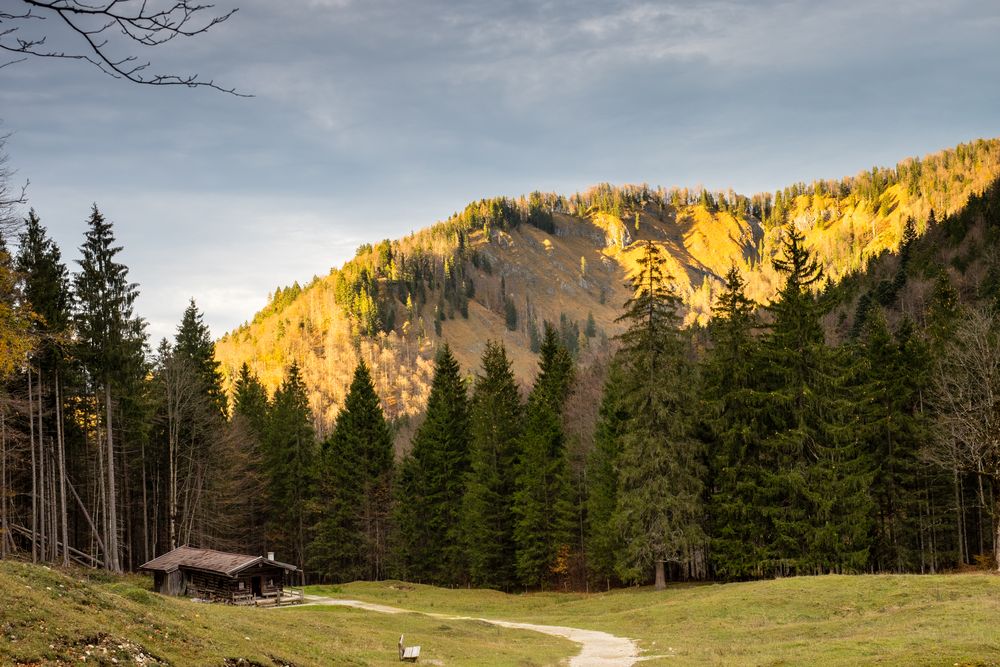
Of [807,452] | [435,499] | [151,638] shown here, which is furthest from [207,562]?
[807,452]

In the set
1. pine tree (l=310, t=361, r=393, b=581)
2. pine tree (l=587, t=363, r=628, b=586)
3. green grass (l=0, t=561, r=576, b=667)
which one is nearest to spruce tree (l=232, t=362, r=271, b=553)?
pine tree (l=310, t=361, r=393, b=581)

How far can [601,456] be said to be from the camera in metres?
53.1

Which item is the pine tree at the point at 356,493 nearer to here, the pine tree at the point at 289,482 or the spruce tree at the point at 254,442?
the pine tree at the point at 289,482

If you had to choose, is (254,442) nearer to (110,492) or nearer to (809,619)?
(110,492)

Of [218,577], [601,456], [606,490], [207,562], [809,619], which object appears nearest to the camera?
[809,619]

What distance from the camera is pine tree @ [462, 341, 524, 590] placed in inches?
2272

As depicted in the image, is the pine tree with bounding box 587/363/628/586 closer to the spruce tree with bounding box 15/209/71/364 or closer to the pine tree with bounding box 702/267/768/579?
the pine tree with bounding box 702/267/768/579

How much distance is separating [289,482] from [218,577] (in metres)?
25.4

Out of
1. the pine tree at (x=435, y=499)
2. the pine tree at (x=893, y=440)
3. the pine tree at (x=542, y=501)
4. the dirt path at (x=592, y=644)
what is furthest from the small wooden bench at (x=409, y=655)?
the pine tree at (x=435, y=499)

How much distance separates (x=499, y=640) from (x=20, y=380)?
31377mm

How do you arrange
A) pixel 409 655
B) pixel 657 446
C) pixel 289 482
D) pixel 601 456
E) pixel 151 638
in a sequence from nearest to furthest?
pixel 151 638
pixel 409 655
pixel 657 446
pixel 601 456
pixel 289 482

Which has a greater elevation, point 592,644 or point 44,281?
point 44,281

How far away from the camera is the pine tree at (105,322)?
136ft

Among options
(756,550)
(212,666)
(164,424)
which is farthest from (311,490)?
(212,666)
